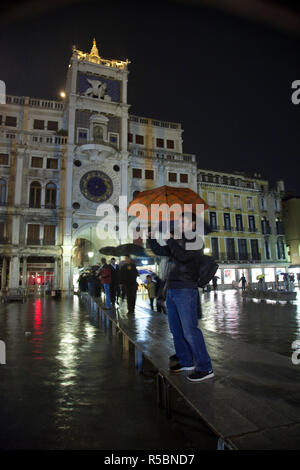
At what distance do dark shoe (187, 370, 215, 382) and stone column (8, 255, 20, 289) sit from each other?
25862 millimetres

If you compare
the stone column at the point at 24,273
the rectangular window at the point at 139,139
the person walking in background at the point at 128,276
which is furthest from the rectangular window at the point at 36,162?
the person walking in background at the point at 128,276

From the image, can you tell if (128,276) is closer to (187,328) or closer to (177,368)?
(177,368)

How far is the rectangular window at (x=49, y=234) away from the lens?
2732 centimetres

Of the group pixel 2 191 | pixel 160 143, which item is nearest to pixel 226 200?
pixel 160 143

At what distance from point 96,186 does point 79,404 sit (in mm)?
27516

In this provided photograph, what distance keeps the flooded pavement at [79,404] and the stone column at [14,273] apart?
22380 mm

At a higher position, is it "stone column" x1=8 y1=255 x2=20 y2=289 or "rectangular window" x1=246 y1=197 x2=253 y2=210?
"rectangular window" x1=246 y1=197 x2=253 y2=210

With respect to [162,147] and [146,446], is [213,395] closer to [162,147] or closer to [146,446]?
[146,446]

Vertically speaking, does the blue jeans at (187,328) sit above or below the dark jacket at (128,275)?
below

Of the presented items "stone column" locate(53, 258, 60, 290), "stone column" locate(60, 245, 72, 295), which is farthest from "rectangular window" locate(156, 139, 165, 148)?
"stone column" locate(53, 258, 60, 290)

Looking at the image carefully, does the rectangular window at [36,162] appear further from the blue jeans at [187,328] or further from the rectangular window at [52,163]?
the blue jeans at [187,328]

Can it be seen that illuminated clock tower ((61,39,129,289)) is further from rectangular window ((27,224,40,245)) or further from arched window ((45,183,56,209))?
rectangular window ((27,224,40,245))

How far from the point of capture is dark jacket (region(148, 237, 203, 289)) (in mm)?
3141

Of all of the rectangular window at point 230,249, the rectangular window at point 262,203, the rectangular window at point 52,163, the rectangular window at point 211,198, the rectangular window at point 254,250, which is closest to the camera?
the rectangular window at point 52,163
